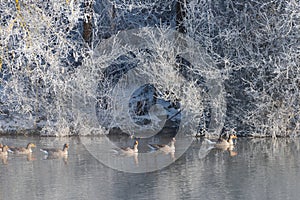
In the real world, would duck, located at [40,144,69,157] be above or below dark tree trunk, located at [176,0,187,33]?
below

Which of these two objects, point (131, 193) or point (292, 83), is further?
point (292, 83)

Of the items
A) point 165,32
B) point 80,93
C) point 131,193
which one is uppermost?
point 165,32

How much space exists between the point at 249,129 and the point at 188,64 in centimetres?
313

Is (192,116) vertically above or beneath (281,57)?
beneath

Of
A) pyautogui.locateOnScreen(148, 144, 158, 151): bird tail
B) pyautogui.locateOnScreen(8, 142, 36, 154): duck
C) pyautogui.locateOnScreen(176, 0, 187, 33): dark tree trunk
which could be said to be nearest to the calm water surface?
pyautogui.locateOnScreen(8, 142, 36, 154): duck

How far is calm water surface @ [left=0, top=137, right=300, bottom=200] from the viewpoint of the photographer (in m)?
13.1

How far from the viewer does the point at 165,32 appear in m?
23.4

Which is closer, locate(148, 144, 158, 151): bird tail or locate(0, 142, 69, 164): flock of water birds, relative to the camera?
locate(0, 142, 69, 164): flock of water birds

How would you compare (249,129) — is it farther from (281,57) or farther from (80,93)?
(80,93)

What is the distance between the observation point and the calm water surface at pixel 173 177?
13.1m

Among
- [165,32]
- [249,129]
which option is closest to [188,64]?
[165,32]

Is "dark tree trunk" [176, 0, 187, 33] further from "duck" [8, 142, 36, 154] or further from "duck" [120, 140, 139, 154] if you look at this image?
"duck" [8, 142, 36, 154]

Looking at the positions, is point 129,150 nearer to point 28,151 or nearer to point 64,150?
point 64,150

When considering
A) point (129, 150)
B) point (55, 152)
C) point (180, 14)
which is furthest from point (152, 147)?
point (180, 14)
